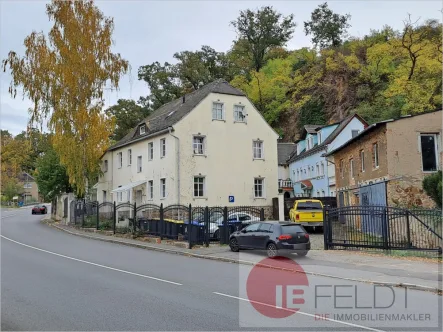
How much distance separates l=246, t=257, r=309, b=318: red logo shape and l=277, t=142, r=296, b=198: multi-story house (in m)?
38.2

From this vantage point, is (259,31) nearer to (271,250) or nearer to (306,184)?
(306,184)

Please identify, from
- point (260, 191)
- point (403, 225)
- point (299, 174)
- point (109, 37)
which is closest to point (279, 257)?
point (403, 225)

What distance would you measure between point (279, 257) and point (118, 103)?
4903cm

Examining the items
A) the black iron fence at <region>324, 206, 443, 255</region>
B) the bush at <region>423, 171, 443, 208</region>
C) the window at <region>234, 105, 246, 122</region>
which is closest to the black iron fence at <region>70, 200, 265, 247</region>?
the black iron fence at <region>324, 206, 443, 255</region>

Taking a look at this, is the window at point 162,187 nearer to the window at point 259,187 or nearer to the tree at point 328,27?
the window at point 259,187

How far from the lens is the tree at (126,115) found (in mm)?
60969

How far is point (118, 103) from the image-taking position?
6206cm

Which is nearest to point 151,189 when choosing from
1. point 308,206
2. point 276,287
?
Answer: point 308,206

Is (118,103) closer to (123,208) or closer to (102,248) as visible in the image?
(123,208)

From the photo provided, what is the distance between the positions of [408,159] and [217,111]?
16775 millimetres

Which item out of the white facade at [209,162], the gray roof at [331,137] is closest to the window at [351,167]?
the white facade at [209,162]

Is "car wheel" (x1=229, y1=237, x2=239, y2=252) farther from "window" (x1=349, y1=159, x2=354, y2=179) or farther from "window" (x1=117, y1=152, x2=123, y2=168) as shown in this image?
"window" (x1=117, y1=152, x2=123, y2=168)

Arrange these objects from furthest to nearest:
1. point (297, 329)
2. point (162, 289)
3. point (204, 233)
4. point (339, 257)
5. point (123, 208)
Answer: point (123, 208) → point (204, 233) → point (339, 257) → point (162, 289) → point (297, 329)

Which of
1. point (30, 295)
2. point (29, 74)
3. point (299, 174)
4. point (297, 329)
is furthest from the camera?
point (299, 174)
